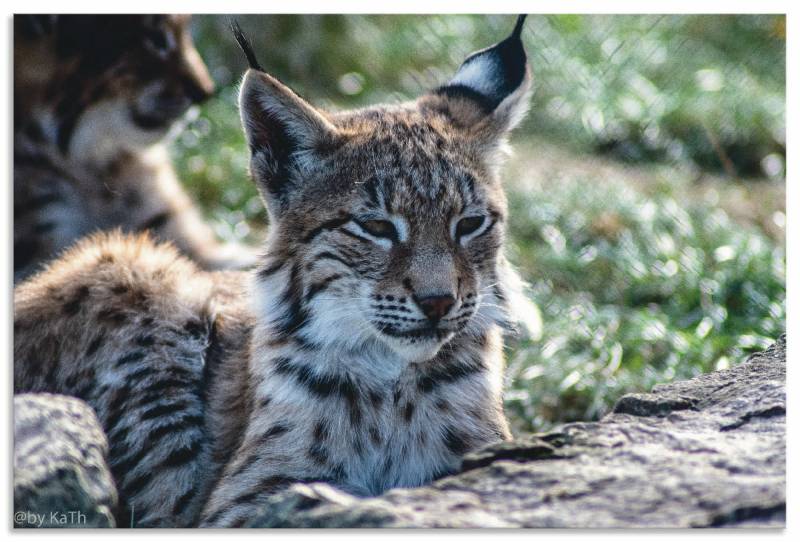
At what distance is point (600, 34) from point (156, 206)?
300 centimetres

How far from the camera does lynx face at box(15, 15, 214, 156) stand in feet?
21.2

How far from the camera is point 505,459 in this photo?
11.6 ft

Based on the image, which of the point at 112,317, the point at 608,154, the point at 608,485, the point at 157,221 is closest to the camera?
the point at 608,485

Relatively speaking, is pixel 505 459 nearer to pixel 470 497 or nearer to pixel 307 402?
pixel 470 497

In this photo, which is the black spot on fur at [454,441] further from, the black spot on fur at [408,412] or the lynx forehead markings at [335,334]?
the black spot on fur at [408,412]

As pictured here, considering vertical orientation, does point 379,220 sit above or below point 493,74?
below

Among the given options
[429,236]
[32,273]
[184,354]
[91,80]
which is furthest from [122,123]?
[429,236]

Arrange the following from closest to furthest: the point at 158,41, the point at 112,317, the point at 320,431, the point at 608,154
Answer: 1. the point at 320,431
2. the point at 112,317
3. the point at 158,41
4. the point at 608,154

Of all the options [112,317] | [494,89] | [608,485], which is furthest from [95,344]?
[608,485]

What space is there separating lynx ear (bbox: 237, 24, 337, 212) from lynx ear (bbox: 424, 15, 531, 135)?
0.60m

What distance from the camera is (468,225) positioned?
4.06m

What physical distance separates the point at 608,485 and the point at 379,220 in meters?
1.22

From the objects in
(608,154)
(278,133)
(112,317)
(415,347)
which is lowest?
(415,347)

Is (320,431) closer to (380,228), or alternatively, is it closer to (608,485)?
(380,228)
